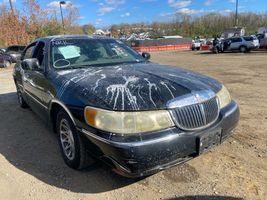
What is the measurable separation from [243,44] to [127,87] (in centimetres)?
2842

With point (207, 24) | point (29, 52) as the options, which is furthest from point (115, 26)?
point (29, 52)

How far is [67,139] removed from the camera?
363 cm

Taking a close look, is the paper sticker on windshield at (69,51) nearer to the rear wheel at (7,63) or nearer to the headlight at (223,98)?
the headlight at (223,98)

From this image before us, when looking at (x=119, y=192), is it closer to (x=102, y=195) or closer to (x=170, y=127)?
(x=102, y=195)

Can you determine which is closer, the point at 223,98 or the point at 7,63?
the point at 223,98

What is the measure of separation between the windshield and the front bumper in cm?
151

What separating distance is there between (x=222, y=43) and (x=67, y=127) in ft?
97.2

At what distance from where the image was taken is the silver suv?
92.9ft

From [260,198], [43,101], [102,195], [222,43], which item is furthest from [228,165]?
[222,43]

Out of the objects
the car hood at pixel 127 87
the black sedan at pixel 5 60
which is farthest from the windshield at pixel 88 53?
the black sedan at pixel 5 60

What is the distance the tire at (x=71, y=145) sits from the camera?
324 cm

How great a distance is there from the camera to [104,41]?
190 inches

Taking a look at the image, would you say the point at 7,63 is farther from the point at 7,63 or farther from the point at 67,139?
the point at 67,139

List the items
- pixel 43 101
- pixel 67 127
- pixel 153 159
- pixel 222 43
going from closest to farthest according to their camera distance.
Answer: pixel 153 159, pixel 67 127, pixel 43 101, pixel 222 43
